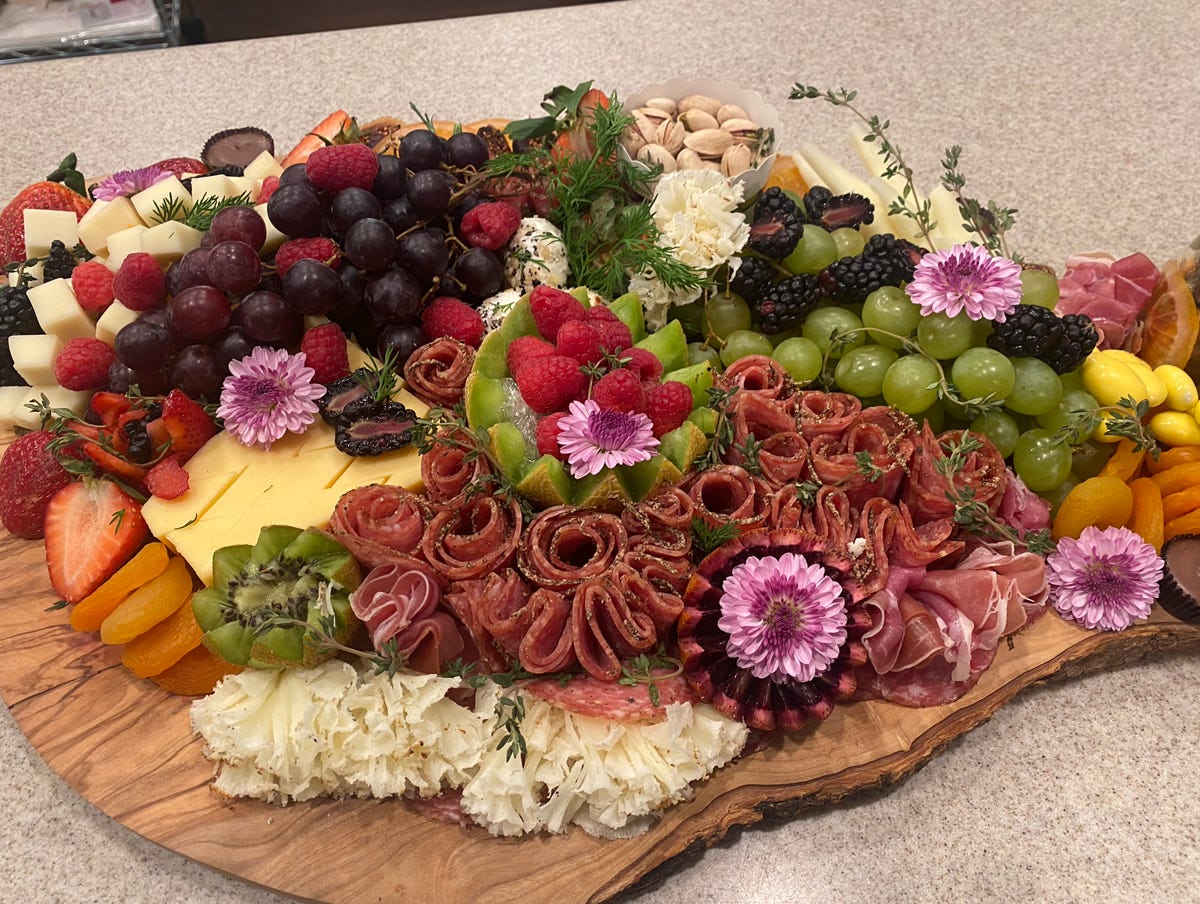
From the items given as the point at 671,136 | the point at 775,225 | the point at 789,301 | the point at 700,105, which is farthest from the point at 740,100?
the point at 789,301

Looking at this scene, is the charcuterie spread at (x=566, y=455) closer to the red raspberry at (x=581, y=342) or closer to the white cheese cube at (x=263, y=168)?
the red raspberry at (x=581, y=342)

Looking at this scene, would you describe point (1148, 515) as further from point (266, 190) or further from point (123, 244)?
point (123, 244)

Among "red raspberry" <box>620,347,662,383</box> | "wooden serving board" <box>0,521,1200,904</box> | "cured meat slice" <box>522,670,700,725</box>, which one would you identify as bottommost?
"wooden serving board" <box>0,521,1200,904</box>

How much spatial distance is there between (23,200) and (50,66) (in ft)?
3.68

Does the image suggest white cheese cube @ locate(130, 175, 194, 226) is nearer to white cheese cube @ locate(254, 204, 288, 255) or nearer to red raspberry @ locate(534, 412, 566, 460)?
white cheese cube @ locate(254, 204, 288, 255)

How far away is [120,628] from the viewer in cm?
116

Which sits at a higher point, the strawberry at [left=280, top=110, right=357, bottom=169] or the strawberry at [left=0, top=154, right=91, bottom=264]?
the strawberry at [left=280, top=110, right=357, bottom=169]

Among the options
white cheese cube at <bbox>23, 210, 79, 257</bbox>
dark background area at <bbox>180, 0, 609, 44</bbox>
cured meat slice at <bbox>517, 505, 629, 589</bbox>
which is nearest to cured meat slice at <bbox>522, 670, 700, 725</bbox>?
cured meat slice at <bbox>517, 505, 629, 589</bbox>

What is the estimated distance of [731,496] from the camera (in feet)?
4.09

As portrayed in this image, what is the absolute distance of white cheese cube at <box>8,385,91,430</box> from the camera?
1.39m

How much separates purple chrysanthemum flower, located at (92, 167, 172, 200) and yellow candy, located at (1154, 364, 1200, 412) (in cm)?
180

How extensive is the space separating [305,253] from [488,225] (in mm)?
305

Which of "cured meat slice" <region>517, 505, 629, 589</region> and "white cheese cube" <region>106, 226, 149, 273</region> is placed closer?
"cured meat slice" <region>517, 505, 629, 589</region>

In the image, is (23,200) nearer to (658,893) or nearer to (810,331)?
(810,331)
